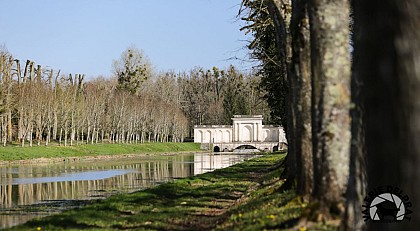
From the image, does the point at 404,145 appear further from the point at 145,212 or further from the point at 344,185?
the point at 145,212

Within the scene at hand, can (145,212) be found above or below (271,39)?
below

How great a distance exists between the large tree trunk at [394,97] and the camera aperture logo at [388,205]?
0.18 ft

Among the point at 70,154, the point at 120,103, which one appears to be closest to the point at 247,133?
the point at 120,103

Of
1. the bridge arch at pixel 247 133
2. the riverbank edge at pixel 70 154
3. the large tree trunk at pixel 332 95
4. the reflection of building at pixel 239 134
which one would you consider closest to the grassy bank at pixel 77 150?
the riverbank edge at pixel 70 154

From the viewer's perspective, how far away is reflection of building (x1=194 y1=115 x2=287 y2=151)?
103 metres

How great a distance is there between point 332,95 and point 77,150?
182 ft

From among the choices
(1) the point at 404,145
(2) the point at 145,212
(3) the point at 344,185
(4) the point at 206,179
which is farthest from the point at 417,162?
(4) the point at 206,179

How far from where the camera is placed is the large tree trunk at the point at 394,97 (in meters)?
3.57

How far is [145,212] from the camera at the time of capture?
15484mm

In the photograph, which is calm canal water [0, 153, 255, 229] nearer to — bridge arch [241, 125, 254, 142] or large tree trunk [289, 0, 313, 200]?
large tree trunk [289, 0, 313, 200]

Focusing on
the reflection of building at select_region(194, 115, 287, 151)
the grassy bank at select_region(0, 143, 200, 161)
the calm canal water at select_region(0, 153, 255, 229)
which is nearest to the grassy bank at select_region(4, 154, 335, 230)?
the calm canal water at select_region(0, 153, 255, 229)

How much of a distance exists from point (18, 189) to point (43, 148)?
2951 cm

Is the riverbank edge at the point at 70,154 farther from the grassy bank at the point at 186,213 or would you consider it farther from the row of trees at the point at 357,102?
the row of trees at the point at 357,102

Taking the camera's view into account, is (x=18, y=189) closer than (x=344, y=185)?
No
